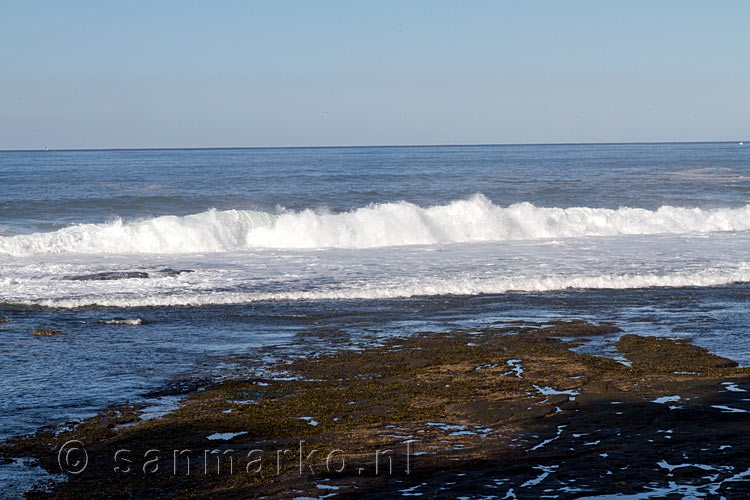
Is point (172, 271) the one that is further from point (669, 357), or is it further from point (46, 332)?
Result: point (669, 357)

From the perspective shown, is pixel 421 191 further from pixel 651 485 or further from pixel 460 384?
pixel 651 485

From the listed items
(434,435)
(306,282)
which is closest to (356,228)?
(306,282)

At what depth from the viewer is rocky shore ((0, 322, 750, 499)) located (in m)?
5.95

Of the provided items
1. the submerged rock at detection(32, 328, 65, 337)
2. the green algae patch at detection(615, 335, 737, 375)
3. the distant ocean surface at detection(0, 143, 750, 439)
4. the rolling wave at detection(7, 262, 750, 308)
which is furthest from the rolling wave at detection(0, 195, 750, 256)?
the green algae patch at detection(615, 335, 737, 375)

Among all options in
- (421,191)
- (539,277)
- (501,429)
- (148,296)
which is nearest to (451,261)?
(539,277)

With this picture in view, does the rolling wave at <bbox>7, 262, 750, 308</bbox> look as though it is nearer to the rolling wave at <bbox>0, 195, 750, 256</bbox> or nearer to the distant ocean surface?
the distant ocean surface

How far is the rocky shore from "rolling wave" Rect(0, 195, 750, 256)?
16184 millimetres

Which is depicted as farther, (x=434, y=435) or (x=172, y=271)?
(x=172, y=271)

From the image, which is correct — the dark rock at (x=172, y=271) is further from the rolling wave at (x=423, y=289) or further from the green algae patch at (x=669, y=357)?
the green algae patch at (x=669, y=357)

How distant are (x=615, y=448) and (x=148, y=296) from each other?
1067 centimetres

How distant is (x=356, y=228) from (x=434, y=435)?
20.4 m

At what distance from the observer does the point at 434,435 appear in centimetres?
709

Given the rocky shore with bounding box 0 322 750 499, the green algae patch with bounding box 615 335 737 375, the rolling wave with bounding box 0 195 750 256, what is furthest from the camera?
the rolling wave with bounding box 0 195 750 256

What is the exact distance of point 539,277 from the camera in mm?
17281
